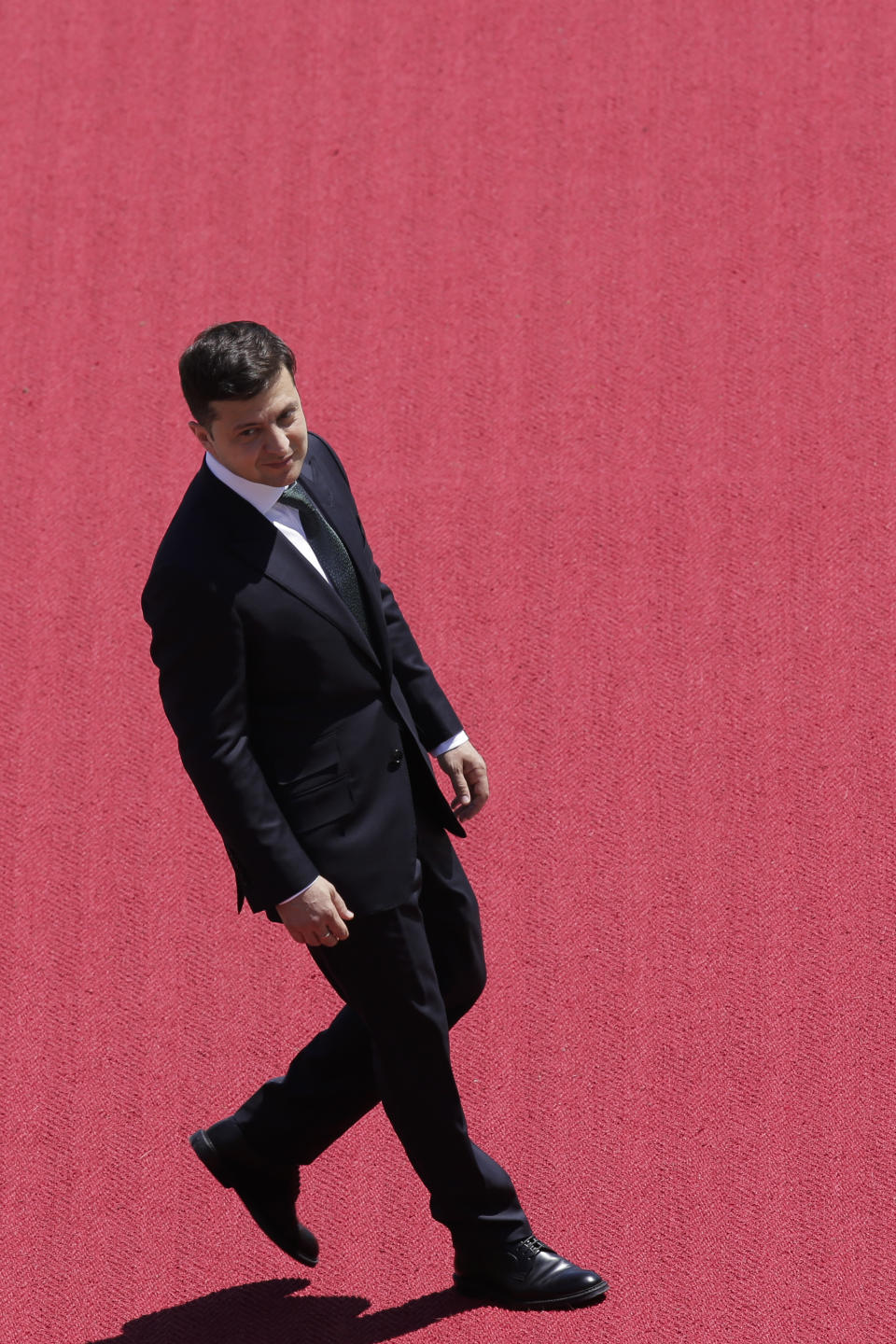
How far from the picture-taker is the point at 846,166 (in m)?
4.05

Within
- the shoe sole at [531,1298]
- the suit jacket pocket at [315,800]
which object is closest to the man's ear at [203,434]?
the suit jacket pocket at [315,800]

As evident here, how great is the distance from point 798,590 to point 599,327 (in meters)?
0.84

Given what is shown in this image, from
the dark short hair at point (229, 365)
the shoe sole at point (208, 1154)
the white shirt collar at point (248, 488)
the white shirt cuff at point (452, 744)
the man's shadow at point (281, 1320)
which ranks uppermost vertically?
the dark short hair at point (229, 365)

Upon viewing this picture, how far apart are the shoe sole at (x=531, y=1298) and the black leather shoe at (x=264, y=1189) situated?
0.90 feet

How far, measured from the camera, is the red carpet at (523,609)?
2.70 meters

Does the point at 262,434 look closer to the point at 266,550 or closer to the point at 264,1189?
the point at 266,550

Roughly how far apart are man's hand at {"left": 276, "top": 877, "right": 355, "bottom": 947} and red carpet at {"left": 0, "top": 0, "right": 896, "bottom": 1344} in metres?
0.76

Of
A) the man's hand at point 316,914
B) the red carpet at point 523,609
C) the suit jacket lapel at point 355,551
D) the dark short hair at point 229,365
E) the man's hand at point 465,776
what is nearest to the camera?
the dark short hair at point 229,365

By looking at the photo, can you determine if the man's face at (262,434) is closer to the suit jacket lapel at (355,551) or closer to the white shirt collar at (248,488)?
the white shirt collar at (248,488)

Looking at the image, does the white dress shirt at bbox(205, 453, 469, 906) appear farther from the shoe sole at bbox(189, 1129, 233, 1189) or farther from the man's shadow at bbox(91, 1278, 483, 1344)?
the man's shadow at bbox(91, 1278, 483, 1344)

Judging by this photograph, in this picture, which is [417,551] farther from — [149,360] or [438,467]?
[149,360]

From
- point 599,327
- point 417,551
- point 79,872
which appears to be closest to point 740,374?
point 599,327

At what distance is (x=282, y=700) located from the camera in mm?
2195

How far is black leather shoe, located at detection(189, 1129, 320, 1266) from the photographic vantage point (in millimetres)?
2590
